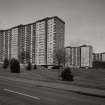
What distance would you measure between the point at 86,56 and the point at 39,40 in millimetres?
70467

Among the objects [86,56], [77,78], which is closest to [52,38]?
[86,56]

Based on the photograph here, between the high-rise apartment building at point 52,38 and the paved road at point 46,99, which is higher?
the high-rise apartment building at point 52,38

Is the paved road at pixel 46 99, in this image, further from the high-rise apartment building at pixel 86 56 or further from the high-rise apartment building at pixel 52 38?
the high-rise apartment building at pixel 86 56

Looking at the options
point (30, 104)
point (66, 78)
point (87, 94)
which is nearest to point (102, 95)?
point (87, 94)

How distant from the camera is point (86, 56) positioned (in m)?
155

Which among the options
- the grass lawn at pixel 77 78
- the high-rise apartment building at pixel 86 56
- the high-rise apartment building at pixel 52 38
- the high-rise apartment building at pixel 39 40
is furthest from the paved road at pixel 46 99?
the high-rise apartment building at pixel 86 56

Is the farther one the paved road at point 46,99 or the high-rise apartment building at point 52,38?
the high-rise apartment building at point 52,38

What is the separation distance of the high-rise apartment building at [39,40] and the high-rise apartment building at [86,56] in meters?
52.0

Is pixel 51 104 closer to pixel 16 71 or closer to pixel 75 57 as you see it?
pixel 16 71

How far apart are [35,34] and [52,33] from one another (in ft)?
57.4

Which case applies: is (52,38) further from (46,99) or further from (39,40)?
(46,99)

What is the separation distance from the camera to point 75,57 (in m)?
160

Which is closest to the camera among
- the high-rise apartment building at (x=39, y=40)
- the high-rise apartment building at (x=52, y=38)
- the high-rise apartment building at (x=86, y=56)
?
the high-rise apartment building at (x=52, y=38)

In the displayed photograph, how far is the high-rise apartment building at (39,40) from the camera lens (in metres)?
104
